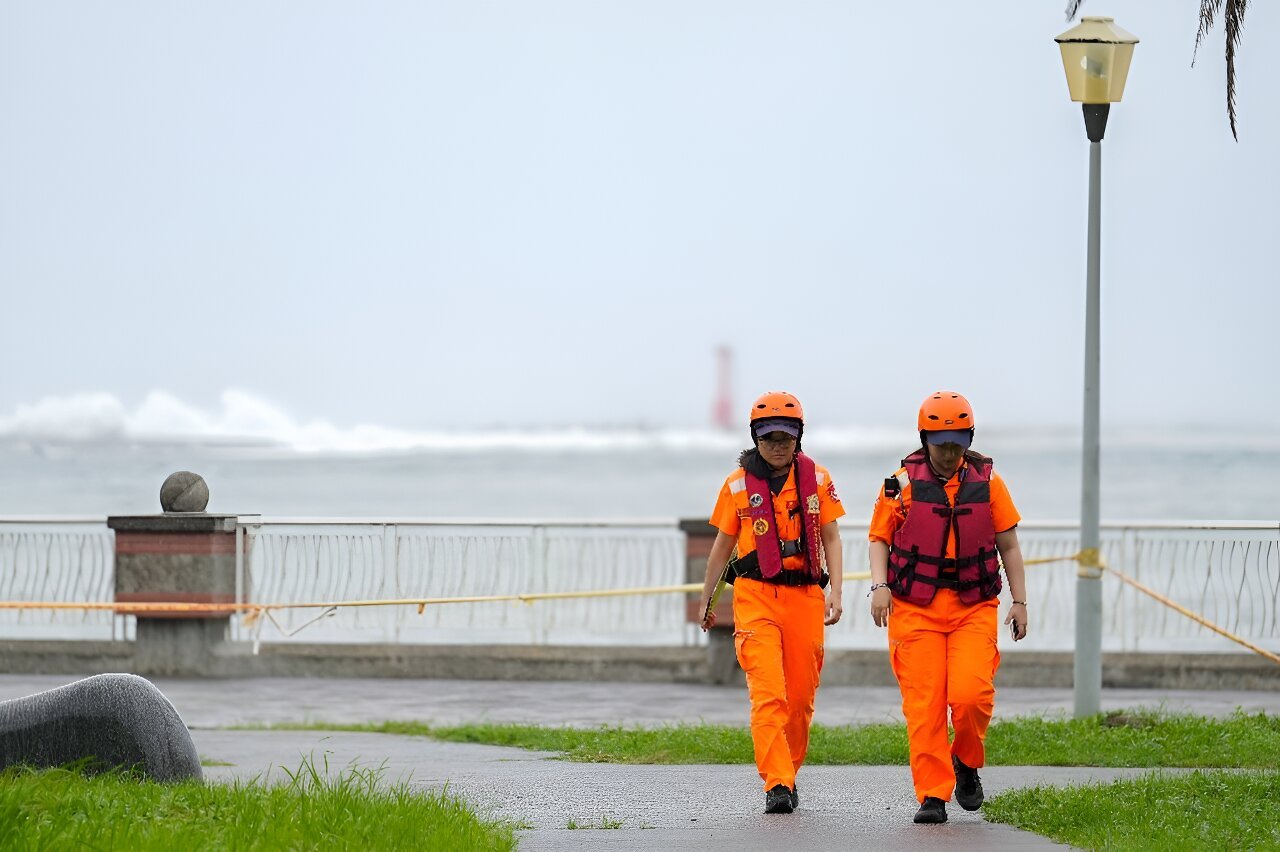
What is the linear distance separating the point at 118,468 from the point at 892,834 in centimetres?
7912

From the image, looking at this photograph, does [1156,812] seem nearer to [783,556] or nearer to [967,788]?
[967,788]

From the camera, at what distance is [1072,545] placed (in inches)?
746

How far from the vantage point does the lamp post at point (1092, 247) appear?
1222 cm

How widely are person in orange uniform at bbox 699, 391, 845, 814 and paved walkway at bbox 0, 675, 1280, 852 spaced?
54cm

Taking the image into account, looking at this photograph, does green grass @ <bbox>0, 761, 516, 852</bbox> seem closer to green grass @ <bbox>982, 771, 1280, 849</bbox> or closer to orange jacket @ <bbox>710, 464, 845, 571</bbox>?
orange jacket @ <bbox>710, 464, 845, 571</bbox>

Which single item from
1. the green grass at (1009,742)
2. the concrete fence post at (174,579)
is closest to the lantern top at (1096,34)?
the green grass at (1009,742)

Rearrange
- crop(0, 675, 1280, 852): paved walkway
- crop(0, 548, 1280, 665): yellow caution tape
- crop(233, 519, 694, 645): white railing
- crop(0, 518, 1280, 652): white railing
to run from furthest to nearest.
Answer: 1. crop(233, 519, 694, 645): white railing
2. crop(0, 518, 1280, 652): white railing
3. crop(0, 548, 1280, 665): yellow caution tape
4. crop(0, 675, 1280, 852): paved walkway

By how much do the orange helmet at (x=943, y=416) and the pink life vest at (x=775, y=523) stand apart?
636 millimetres

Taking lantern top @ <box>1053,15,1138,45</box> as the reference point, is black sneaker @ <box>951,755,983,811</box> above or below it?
below

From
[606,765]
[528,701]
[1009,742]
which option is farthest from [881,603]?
[528,701]

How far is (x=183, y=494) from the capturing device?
53.7ft

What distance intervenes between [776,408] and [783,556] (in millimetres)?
683

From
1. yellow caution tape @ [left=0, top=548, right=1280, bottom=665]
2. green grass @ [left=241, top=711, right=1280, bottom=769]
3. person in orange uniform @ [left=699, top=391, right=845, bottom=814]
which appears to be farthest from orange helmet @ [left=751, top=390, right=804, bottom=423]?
yellow caution tape @ [left=0, top=548, right=1280, bottom=665]

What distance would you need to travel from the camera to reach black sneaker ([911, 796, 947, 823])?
Result: 814cm
